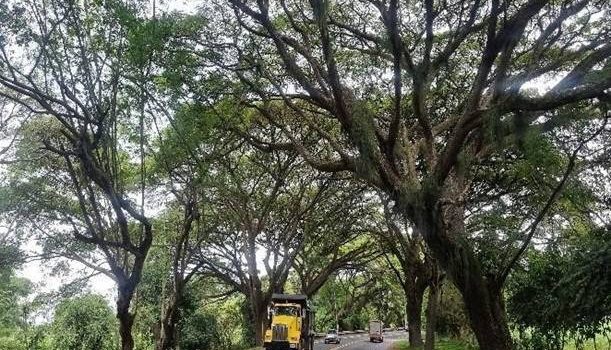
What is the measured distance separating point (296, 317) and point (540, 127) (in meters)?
16.6

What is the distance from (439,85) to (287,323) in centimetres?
1319

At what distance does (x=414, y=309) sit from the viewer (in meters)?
26.9

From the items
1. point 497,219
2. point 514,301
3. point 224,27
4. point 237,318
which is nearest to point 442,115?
point 497,219

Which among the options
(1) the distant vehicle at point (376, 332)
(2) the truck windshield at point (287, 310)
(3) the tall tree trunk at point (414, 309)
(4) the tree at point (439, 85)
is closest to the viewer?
(4) the tree at point (439, 85)

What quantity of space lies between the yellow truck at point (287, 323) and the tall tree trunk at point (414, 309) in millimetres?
4966

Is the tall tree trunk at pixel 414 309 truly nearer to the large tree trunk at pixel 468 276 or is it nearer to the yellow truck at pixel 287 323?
the yellow truck at pixel 287 323

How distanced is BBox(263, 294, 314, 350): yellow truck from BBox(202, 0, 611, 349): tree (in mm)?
10734

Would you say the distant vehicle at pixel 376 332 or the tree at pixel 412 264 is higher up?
the tree at pixel 412 264

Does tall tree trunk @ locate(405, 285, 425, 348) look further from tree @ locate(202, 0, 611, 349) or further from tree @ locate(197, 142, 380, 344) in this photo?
tree @ locate(202, 0, 611, 349)

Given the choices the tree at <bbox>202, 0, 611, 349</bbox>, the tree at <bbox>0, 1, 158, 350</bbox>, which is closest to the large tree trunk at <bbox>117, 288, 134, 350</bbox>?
the tree at <bbox>0, 1, 158, 350</bbox>

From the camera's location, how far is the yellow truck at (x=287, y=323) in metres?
23.2

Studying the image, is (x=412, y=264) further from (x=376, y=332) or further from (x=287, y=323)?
(x=376, y=332)

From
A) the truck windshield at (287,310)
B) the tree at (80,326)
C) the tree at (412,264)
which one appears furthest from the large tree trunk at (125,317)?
the truck windshield at (287,310)

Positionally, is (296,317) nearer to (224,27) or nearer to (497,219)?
(497,219)
